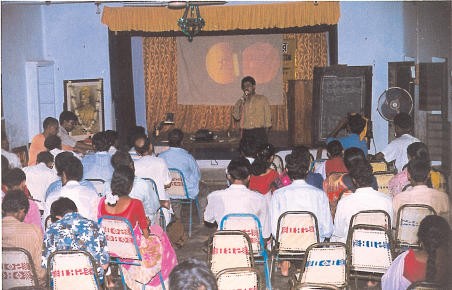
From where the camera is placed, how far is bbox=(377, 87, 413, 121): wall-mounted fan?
1025 centimetres

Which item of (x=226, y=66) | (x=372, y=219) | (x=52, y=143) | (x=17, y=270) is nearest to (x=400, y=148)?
(x=372, y=219)

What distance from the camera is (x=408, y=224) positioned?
17.4ft

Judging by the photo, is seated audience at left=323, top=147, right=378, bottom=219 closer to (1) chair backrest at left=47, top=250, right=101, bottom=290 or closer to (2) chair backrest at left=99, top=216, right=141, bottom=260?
(2) chair backrest at left=99, top=216, right=141, bottom=260

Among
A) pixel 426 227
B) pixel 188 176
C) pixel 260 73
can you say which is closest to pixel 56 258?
pixel 426 227

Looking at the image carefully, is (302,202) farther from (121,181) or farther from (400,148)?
(400,148)

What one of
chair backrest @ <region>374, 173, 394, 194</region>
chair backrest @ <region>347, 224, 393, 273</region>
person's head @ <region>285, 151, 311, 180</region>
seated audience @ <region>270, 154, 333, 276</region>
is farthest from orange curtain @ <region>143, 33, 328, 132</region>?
chair backrest @ <region>347, 224, 393, 273</region>

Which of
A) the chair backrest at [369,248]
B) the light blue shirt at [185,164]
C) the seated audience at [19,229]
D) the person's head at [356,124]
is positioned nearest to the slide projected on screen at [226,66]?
the person's head at [356,124]

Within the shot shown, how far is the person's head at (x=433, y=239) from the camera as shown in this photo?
3973 mm

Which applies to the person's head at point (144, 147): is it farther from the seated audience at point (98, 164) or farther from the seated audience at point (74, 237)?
the seated audience at point (74, 237)

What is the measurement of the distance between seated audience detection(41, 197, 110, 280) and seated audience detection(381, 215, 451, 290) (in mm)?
1951

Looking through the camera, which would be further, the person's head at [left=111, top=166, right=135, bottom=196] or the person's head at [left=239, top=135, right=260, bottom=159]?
the person's head at [left=239, top=135, right=260, bottom=159]

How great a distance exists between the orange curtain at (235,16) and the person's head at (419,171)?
6.50m

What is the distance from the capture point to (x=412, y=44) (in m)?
11.8

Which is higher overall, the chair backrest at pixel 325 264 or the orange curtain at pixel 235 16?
the orange curtain at pixel 235 16
